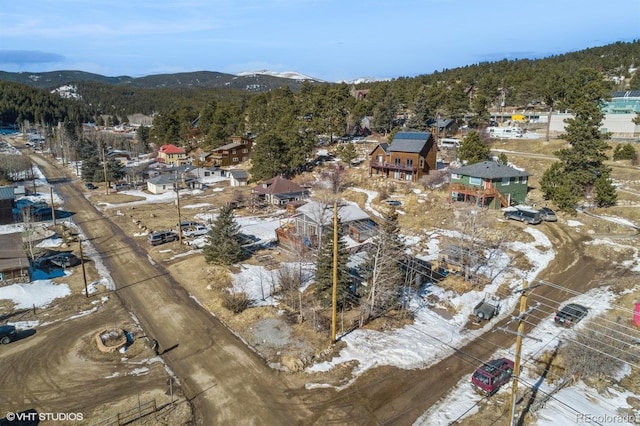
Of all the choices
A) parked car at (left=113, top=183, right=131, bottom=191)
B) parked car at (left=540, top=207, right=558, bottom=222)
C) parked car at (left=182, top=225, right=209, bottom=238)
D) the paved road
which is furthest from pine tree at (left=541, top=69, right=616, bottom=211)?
parked car at (left=113, top=183, right=131, bottom=191)

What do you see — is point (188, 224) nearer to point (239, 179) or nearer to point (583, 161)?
point (239, 179)

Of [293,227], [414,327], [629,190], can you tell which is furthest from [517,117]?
[414,327]

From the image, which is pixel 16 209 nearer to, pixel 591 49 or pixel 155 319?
pixel 155 319

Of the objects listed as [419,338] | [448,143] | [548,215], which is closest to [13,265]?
[419,338]

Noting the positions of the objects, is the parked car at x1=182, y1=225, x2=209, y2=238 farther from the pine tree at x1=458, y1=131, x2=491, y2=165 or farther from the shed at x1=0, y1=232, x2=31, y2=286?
the pine tree at x1=458, y1=131, x2=491, y2=165

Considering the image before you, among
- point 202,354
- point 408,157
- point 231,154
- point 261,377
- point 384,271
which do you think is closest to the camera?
point 261,377

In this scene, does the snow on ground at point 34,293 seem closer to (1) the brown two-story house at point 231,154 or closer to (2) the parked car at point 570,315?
(2) the parked car at point 570,315
